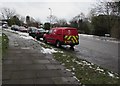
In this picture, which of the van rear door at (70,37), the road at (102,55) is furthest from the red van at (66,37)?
the road at (102,55)

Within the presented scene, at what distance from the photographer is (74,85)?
6758 millimetres

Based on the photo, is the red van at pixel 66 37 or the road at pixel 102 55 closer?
the road at pixel 102 55

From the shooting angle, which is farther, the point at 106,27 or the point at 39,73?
the point at 106,27

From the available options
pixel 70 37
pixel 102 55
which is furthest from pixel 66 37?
pixel 102 55

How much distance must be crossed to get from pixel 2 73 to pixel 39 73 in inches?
51.5

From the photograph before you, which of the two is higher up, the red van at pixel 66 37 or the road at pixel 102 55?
the red van at pixel 66 37

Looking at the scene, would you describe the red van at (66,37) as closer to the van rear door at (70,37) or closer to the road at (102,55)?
the van rear door at (70,37)

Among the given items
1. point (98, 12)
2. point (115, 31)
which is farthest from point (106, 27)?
point (115, 31)

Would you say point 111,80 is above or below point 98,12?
below

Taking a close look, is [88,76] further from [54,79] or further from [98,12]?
[98,12]

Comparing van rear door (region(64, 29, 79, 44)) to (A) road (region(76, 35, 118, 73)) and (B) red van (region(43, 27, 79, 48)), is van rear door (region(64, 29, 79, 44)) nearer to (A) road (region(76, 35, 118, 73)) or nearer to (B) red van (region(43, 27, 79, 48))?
(B) red van (region(43, 27, 79, 48))

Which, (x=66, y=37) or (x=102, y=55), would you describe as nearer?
(x=102, y=55)

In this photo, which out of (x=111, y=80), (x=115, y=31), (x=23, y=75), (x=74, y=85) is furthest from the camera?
(x=115, y=31)

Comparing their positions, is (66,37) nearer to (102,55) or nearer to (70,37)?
(70,37)
